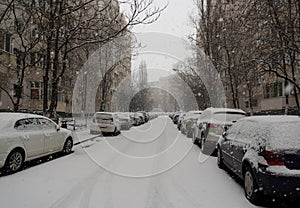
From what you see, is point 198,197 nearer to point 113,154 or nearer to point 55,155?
point 113,154

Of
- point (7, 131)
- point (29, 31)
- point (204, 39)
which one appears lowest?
point (7, 131)

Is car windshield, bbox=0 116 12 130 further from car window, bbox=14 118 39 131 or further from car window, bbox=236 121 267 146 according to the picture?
car window, bbox=236 121 267 146

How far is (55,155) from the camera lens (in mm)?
10320

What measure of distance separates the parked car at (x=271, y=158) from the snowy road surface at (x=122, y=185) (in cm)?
50

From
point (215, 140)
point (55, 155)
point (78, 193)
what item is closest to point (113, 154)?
point (55, 155)

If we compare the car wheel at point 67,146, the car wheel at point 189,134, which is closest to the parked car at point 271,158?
the car wheel at point 67,146

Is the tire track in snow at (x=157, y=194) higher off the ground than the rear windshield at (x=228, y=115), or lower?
lower

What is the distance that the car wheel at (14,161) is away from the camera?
7.14 meters

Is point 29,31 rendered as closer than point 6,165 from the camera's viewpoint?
No

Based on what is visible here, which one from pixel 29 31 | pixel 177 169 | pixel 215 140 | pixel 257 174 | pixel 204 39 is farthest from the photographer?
pixel 204 39

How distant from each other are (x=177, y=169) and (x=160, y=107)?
359 feet

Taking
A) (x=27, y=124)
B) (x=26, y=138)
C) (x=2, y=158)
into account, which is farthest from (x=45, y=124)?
(x=2, y=158)

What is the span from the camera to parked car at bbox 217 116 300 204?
4754mm

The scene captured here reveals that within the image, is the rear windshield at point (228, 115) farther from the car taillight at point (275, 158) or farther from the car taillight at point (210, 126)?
the car taillight at point (275, 158)
